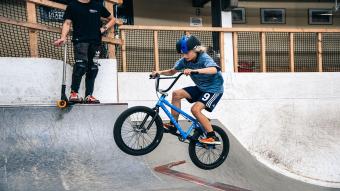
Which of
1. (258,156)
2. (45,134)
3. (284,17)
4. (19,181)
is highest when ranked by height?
(284,17)

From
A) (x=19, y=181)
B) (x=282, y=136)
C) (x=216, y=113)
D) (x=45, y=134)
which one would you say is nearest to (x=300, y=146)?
(x=282, y=136)

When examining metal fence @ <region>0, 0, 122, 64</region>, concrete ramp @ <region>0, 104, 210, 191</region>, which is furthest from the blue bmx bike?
metal fence @ <region>0, 0, 122, 64</region>

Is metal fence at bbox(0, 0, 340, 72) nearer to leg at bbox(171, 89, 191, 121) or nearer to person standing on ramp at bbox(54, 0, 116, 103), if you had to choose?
person standing on ramp at bbox(54, 0, 116, 103)

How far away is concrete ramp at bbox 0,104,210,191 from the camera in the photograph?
5848mm

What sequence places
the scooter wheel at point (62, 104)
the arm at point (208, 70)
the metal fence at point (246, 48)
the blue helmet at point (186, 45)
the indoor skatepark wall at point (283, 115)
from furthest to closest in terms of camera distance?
the metal fence at point (246, 48) < the indoor skatepark wall at point (283, 115) < the scooter wheel at point (62, 104) < the blue helmet at point (186, 45) < the arm at point (208, 70)

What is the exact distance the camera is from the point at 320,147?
11219mm

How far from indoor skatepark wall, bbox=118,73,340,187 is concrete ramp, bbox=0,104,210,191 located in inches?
128

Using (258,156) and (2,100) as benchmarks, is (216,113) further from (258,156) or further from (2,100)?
(2,100)

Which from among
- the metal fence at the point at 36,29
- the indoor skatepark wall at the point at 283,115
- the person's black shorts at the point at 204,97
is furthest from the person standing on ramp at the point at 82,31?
the indoor skatepark wall at the point at 283,115

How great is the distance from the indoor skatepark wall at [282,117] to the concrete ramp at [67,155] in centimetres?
325

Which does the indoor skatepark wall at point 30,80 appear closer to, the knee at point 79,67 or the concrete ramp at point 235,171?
the knee at point 79,67

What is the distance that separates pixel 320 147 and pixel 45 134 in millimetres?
7642

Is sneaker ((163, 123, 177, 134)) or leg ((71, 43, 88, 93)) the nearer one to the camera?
sneaker ((163, 123, 177, 134))

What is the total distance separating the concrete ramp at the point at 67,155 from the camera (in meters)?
5.85
